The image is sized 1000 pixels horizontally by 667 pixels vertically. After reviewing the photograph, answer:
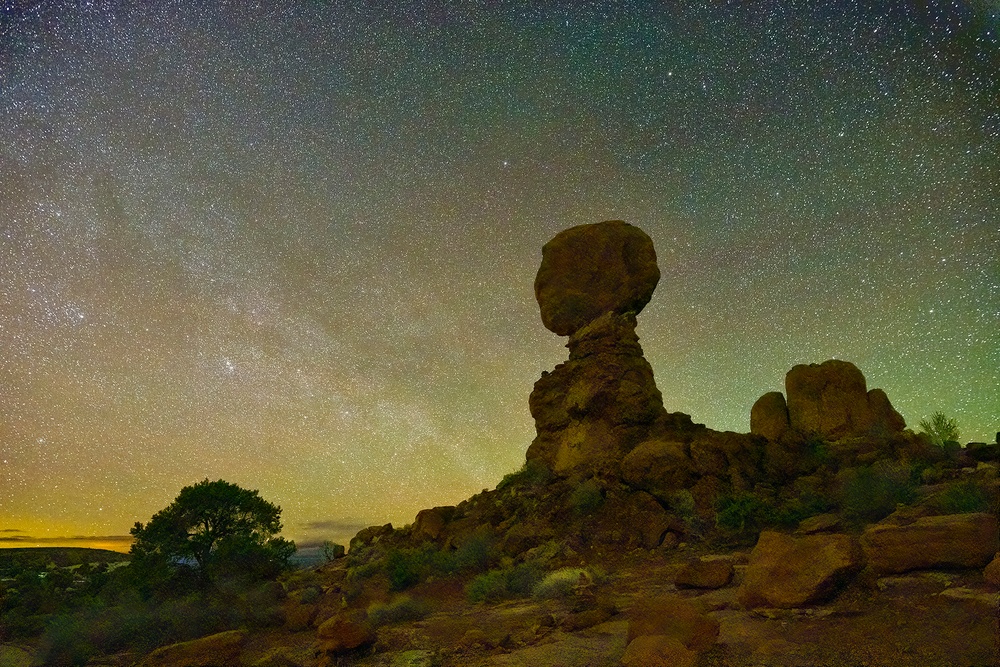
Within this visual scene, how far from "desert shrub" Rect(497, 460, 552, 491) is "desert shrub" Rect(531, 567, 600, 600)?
9893mm

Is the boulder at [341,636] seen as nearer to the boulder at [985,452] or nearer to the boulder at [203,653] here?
the boulder at [203,653]

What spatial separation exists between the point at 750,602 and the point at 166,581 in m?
16.5

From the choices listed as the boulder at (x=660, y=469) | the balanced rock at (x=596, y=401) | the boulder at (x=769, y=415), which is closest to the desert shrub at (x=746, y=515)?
the boulder at (x=660, y=469)

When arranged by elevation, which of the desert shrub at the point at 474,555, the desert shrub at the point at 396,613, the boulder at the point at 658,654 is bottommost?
the desert shrub at the point at 396,613

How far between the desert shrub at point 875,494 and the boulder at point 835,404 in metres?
12.6

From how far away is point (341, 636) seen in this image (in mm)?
9898

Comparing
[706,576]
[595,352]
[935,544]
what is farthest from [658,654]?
[595,352]

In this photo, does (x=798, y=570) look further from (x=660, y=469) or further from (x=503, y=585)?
(x=660, y=469)

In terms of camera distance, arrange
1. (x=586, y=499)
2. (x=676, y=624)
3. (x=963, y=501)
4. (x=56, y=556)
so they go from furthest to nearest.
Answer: (x=56, y=556) → (x=586, y=499) → (x=963, y=501) → (x=676, y=624)

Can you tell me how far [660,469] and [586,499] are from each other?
9.74 ft

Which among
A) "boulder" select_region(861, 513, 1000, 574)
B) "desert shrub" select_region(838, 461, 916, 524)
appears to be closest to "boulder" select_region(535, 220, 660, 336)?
"desert shrub" select_region(838, 461, 916, 524)

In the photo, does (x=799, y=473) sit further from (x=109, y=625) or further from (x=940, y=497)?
(x=109, y=625)

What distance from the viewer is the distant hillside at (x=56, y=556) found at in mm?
36522

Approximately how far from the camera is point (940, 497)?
419 inches
